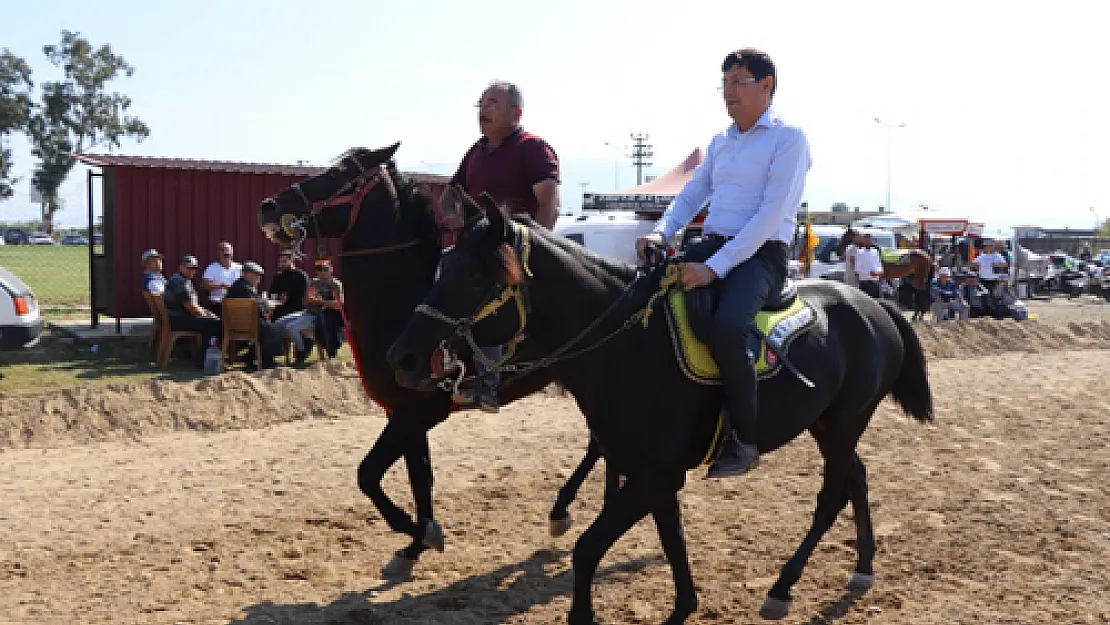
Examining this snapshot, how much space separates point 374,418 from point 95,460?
9.40 ft

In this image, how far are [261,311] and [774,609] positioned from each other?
888cm

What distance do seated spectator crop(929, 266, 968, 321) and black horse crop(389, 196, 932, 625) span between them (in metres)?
15.9

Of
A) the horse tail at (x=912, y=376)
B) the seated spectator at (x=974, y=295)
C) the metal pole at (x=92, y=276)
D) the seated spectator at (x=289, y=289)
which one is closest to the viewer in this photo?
the horse tail at (x=912, y=376)

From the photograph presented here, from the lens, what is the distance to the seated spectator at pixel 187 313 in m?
12.2

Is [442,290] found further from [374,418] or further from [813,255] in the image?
[813,255]

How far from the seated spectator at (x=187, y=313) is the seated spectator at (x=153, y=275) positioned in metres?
0.17

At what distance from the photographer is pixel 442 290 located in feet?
13.0

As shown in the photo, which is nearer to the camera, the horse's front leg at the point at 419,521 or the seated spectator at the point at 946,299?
the horse's front leg at the point at 419,521

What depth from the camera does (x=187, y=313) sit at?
12.4 m

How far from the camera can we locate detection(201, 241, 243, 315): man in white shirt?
43.9 feet

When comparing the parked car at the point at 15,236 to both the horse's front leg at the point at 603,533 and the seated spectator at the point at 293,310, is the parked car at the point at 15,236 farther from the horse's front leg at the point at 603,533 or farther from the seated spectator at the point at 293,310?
the horse's front leg at the point at 603,533

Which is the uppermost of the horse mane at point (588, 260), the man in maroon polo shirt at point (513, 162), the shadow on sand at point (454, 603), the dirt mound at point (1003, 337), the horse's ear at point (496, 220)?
the man in maroon polo shirt at point (513, 162)

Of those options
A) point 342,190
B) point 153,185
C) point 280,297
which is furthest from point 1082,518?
point 153,185

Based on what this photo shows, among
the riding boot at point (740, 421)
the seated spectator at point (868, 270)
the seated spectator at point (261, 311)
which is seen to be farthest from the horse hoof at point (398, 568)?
the seated spectator at point (868, 270)
